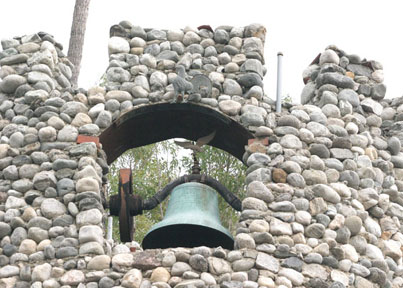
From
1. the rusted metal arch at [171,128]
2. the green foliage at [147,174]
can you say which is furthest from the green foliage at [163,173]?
the rusted metal arch at [171,128]

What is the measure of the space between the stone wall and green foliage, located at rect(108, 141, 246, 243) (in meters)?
5.70

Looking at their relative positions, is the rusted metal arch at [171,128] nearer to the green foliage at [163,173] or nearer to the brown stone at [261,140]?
the brown stone at [261,140]

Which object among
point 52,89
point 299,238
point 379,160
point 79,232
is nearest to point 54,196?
point 79,232

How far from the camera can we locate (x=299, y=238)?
11719 millimetres

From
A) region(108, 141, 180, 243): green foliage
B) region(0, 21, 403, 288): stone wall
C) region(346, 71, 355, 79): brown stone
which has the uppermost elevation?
region(346, 71, 355, 79): brown stone

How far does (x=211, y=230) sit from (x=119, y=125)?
1.64 metres

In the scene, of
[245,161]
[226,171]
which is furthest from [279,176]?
[226,171]

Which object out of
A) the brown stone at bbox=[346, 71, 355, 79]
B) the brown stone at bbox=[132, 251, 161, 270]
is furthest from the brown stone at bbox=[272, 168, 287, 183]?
the brown stone at bbox=[346, 71, 355, 79]

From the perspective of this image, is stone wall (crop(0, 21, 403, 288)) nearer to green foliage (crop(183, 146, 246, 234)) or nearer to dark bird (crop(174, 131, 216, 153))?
dark bird (crop(174, 131, 216, 153))

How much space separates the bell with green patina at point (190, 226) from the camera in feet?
39.5

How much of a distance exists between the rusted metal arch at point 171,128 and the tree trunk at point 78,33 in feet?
17.1

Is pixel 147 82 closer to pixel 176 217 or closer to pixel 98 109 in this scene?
pixel 98 109

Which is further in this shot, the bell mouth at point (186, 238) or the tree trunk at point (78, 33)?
the tree trunk at point (78, 33)

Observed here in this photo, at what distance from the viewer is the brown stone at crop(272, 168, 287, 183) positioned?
12.2 m
